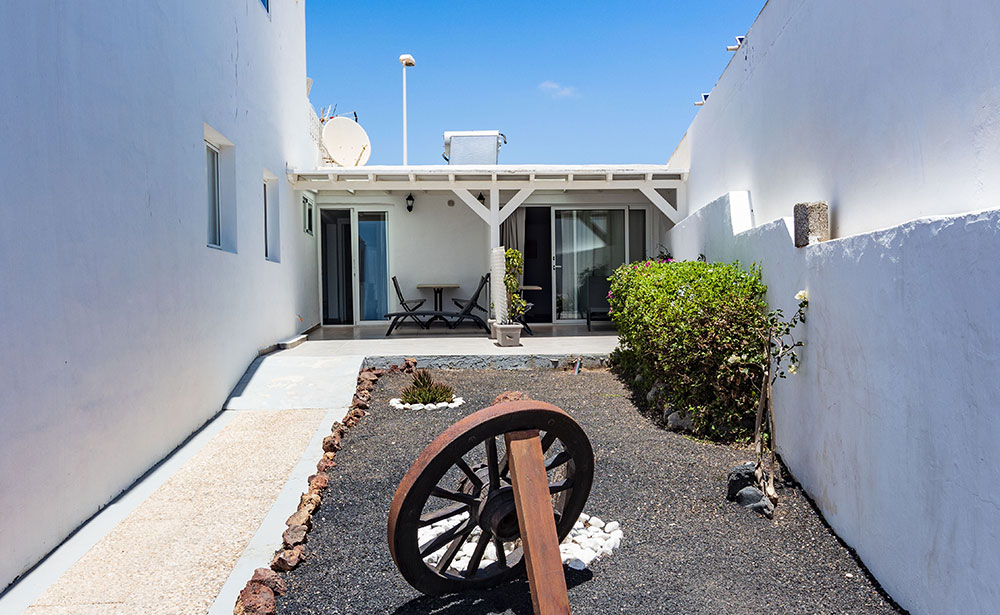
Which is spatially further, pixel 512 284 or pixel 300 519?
pixel 512 284

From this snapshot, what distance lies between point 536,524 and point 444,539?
47 cm

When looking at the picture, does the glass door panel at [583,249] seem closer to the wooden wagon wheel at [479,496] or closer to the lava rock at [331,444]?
the lava rock at [331,444]

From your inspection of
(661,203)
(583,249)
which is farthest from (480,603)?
(583,249)

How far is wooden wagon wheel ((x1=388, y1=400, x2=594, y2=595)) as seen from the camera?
2.39 m

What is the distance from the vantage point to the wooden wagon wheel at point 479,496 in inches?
94.1

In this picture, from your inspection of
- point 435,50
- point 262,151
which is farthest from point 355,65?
point 262,151

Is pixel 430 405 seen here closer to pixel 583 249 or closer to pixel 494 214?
pixel 494 214

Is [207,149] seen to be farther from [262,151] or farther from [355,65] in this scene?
[355,65]

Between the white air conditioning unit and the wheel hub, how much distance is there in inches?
417

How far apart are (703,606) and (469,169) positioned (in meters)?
7.81

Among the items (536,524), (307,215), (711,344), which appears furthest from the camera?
(307,215)

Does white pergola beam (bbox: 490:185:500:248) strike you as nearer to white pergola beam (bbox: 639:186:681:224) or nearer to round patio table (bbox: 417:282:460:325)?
round patio table (bbox: 417:282:460:325)

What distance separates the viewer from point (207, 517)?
12.5 ft

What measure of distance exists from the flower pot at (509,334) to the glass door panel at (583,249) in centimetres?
354
